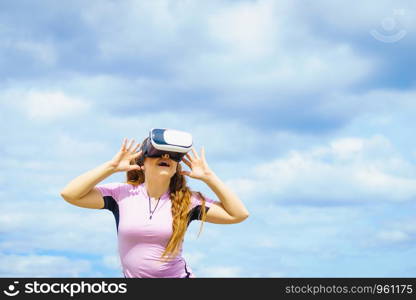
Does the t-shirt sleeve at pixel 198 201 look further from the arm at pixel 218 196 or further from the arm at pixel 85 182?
the arm at pixel 85 182

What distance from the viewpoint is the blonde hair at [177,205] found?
764 cm

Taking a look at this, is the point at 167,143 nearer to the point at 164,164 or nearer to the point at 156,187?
the point at 164,164

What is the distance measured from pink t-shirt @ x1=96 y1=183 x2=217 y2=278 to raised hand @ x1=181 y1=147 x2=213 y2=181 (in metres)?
0.50

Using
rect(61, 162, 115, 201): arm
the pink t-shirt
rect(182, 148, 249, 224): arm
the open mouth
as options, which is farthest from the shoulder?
rect(182, 148, 249, 224): arm

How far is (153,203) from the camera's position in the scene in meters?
7.80

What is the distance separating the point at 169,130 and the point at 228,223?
Answer: 1492mm

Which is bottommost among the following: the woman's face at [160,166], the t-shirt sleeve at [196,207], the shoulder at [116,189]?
the t-shirt sleeve at [196,207]

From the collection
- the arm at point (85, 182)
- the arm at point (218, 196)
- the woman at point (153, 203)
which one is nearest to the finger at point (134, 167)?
the woman at point (153, 203)

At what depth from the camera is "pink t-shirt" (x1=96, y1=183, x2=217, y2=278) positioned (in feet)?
24.7

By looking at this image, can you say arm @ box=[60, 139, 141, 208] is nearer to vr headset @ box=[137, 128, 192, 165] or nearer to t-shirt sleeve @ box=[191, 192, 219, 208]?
vr headset @ box=[137, 128, 192, 165]
